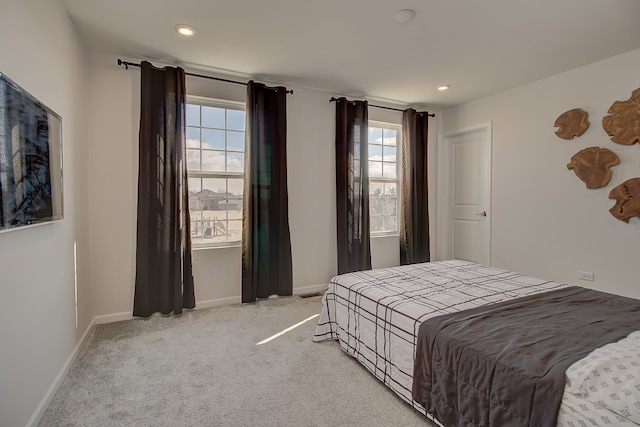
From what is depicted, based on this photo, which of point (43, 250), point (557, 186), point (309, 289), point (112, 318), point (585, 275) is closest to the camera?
point (43, 250)

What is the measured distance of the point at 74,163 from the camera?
241cm

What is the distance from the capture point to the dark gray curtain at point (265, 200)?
11.2 ft

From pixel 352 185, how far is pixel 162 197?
222 cm

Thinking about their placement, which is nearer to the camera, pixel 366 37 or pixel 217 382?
pixel 217 382

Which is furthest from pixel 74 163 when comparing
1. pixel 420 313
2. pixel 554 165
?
pixel 554 165

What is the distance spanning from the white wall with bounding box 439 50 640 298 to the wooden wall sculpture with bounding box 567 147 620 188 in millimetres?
55

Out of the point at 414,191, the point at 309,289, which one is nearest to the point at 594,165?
the point at 414,191

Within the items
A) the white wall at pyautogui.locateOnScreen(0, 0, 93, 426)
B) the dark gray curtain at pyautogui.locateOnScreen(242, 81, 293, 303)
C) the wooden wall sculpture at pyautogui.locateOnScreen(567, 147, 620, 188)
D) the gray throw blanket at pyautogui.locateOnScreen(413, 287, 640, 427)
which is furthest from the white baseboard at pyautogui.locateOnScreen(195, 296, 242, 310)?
the wooden wall sculpture at pyautogui.locateOnScreen(567, 147, 620, 188)

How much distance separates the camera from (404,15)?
235cm

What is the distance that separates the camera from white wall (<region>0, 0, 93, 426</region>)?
4.59 feet

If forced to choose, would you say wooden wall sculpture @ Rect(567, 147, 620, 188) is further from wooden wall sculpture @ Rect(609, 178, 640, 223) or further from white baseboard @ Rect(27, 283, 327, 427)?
white baseboard @ Rect(27, 283, 327, 427)

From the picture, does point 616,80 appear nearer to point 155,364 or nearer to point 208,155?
point 208,155

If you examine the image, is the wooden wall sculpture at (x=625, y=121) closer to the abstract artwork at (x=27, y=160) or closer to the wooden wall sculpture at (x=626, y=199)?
the wooden wall sculpture at (x=626, y=199)

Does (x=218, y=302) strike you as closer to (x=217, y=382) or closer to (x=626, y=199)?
(x=217, y=382)
